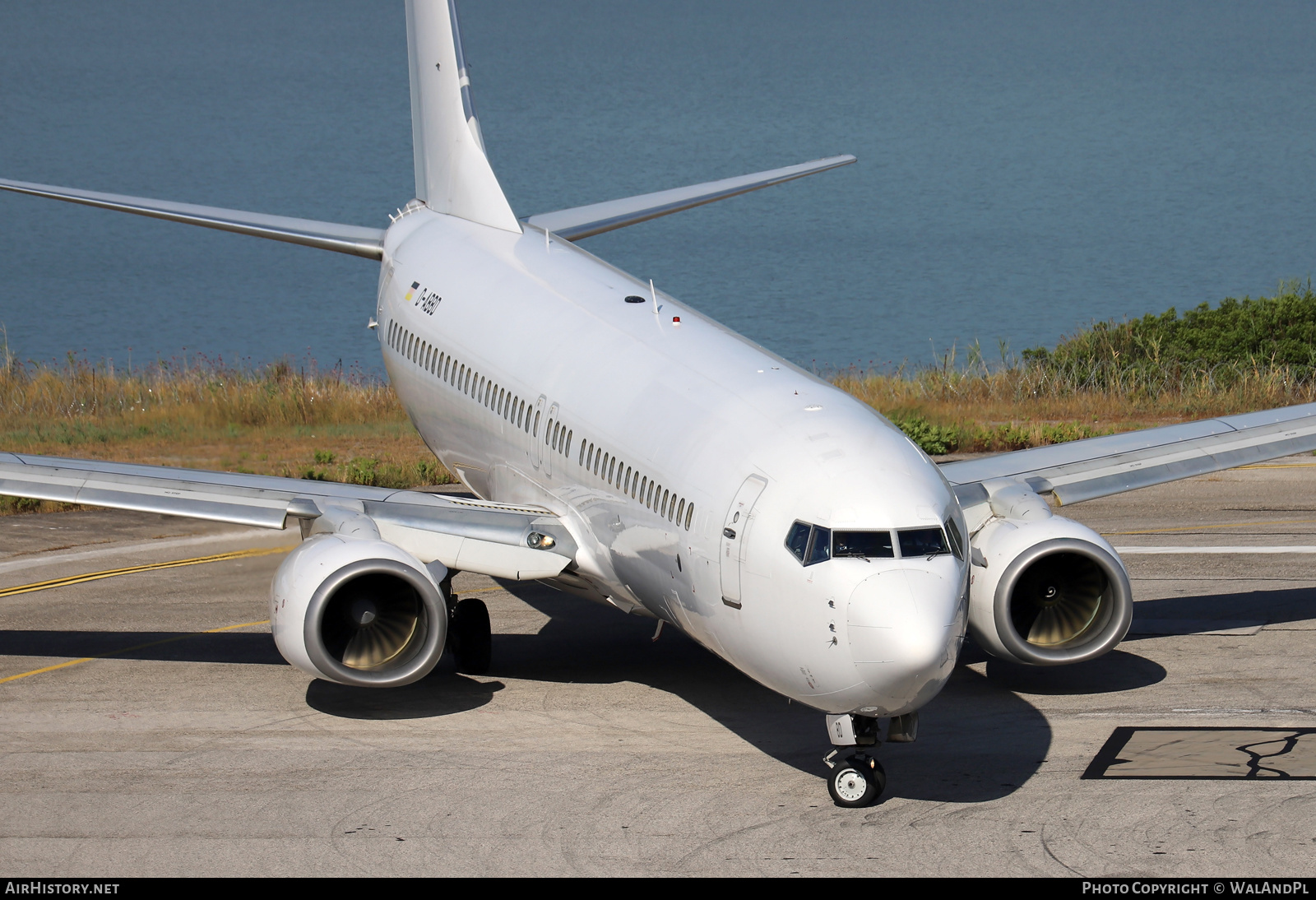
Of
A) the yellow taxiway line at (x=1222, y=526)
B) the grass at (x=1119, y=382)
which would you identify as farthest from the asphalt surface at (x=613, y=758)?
the grass at (x=1119, y=382)

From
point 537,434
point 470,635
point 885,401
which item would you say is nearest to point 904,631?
point 537,434

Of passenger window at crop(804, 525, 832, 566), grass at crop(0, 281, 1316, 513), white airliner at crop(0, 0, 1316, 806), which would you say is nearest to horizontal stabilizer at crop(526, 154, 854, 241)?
white airliner at crop(0, 0, 1316, 806)

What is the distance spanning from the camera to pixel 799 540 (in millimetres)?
13148

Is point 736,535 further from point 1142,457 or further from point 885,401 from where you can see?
point 885,401

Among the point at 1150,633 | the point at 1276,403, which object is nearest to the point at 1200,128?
the point at 1276,403

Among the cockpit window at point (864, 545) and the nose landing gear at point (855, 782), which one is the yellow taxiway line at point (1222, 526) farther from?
the cockpit window at point (864, 545)

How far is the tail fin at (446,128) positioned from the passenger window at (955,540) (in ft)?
42.3

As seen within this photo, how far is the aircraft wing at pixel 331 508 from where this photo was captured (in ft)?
57.6

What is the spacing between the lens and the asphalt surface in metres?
12.9

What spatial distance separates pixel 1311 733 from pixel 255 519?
11851mm

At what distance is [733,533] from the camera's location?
13.9 m

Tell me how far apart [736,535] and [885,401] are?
2690 centimetres

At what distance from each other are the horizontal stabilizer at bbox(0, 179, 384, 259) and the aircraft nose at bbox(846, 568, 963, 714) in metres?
14.5

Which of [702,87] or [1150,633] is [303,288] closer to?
[702,87]
